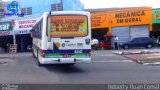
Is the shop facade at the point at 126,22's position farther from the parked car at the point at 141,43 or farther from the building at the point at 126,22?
the parked car at the point at 141,43

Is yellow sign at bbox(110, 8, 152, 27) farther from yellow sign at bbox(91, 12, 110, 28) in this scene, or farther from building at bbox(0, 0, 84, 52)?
building at bbox(0, 0, 84, 52)

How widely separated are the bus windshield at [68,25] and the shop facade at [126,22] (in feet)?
112

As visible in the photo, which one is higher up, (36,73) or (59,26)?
(59,26)

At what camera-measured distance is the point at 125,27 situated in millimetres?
56312

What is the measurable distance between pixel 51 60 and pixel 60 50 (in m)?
0.67

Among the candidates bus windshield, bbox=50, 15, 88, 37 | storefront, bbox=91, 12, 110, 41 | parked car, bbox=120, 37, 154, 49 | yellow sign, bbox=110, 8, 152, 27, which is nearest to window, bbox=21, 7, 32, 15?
storefront, bbox=91, 12, 110, 41

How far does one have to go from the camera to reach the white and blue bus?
2148 centimetres

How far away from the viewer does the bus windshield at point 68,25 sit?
21.7m

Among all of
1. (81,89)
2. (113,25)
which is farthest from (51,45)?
(113,25)

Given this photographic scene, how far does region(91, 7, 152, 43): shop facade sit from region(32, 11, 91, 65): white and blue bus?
34.2 metres

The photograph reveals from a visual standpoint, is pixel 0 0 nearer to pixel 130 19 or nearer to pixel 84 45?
pixel 130 19

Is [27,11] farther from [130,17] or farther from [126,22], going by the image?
[130,17]

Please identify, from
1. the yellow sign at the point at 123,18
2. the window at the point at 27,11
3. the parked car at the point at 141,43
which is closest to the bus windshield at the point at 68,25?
the parked car at the point at 141,43

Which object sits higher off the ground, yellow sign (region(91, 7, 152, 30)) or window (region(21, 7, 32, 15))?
window (region(21, 7, 32, 15))
